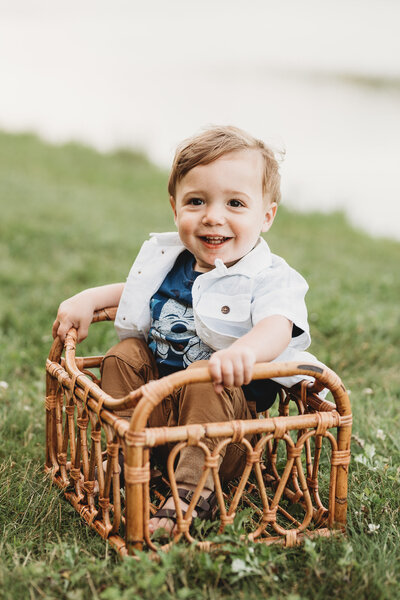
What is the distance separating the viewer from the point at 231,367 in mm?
1855

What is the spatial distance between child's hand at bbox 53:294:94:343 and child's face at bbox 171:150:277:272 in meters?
0.46

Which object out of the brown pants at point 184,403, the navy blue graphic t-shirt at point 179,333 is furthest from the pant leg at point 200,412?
the navy blue graphic t-shirt at point 179,333

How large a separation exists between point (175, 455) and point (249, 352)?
1.13 feet

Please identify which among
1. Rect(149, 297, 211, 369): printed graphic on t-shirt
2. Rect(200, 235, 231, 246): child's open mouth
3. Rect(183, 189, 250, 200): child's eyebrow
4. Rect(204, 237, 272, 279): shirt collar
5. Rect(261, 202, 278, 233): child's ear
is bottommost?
Rect(149, 297, 211, 369): printed graphic on t-shirt

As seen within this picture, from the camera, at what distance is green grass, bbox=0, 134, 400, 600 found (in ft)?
5.95

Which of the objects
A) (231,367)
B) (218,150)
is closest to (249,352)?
(231,367)

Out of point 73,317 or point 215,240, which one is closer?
point 215,240

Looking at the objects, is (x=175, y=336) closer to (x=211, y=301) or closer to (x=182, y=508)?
(x=211, y=301)

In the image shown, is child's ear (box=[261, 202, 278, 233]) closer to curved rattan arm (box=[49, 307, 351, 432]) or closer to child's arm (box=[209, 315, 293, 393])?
child's arm (box=[209, 315, 293, 393])

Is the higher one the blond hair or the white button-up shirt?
the blond hair

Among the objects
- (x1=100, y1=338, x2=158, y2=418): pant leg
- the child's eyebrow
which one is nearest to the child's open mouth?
the child's eyebrow

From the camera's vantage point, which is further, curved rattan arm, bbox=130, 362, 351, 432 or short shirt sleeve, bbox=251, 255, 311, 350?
short shirt sleeve, bbox=251, 255, 311, 350

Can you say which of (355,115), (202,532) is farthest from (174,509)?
(355,115)

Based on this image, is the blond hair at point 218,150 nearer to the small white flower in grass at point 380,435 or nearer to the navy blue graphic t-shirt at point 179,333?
the navy blue graphic t-shirt at point 179,333
